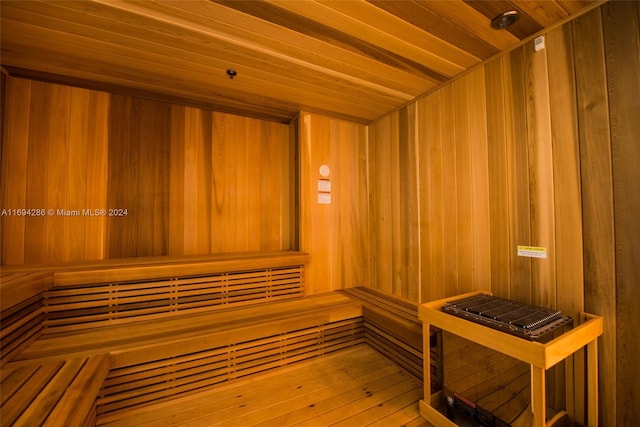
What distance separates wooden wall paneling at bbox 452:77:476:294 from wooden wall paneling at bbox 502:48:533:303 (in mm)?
256

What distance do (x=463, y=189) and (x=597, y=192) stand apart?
0.71 metres

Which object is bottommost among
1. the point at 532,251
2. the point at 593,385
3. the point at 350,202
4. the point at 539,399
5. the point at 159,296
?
the point at 593,385

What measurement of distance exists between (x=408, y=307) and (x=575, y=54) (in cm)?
187

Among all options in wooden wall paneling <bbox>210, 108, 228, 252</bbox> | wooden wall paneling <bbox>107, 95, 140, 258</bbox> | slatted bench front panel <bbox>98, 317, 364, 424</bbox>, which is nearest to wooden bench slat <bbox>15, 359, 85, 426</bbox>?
slatted bench front panel <bbox>98, 317, 364, 424</bbox>

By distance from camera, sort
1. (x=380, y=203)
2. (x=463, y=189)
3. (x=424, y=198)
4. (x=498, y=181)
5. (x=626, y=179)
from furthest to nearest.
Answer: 1. (x=380, y=203)
2. (x=424, y=198)
3. (x=463, y=189)
4. (x=498, y=181)
5. (x=626, y=179)

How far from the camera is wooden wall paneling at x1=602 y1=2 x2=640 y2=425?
1.17 m

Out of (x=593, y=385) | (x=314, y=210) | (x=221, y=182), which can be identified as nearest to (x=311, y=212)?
(x=314, y=210)

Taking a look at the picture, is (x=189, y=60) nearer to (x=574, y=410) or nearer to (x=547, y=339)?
(x=547, y=339)

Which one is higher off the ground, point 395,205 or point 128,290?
point 395,205

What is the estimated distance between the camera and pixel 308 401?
154cm

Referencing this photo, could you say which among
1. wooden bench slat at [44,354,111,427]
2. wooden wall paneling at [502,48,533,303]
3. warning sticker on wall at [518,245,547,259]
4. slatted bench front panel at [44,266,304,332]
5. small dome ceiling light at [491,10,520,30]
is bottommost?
wooden bench slat at [44,354,111,427]

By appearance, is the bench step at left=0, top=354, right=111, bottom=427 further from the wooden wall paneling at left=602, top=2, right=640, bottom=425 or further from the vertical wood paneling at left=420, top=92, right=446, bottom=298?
the wooden wall paneling at left=602, top=2, right=640, bottom=425

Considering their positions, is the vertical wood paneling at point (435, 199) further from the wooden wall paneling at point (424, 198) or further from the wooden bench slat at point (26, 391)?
the wooden bench slat at point (26, 391)

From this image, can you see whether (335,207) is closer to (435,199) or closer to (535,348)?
(435,199)
